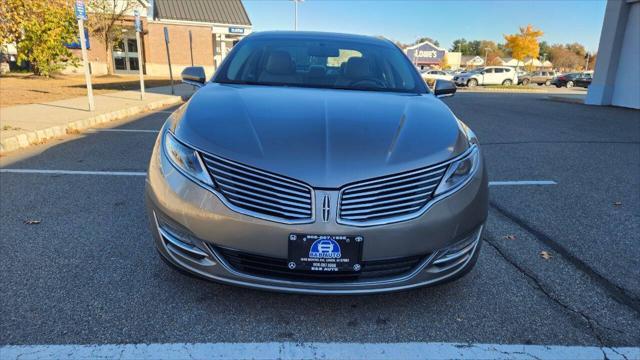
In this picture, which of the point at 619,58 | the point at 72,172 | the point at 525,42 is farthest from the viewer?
the point at 525,42

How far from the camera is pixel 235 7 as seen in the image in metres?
34.2

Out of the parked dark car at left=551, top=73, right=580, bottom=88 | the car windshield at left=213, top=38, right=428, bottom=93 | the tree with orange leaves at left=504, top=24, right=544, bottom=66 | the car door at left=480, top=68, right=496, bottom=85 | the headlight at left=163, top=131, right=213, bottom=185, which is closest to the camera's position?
the headlight at left=163, top=131, right=213, bottom=185

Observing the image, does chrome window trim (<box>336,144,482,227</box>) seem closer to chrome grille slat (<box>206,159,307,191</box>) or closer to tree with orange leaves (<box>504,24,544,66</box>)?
chrome grille slat (<box>206,159,307,191</box>)

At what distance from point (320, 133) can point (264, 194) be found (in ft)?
1.49

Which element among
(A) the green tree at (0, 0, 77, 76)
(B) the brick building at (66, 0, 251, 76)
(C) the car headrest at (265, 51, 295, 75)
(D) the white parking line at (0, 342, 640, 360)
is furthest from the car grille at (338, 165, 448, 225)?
(B) the brick building at (66, 0, 251, 76)

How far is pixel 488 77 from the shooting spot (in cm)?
3472

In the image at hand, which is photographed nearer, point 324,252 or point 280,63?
point 324,252

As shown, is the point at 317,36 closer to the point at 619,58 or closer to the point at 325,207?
the point at 325,207

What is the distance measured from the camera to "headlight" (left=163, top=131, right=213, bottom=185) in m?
2.01

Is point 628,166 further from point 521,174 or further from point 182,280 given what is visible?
point 182,280

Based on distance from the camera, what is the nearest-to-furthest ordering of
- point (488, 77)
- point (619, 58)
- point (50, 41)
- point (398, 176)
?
point (398, 176) → point (619, 58) → point (50, 41) → point (488, 77)

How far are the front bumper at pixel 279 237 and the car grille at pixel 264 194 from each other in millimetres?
43

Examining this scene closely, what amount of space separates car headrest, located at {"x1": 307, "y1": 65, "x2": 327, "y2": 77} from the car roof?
516 mm

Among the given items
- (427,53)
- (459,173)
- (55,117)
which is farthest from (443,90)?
(427,53)
